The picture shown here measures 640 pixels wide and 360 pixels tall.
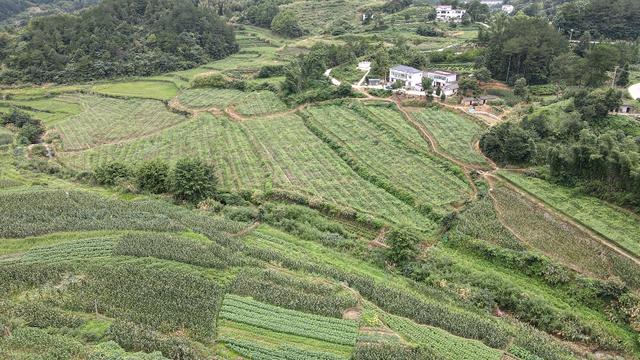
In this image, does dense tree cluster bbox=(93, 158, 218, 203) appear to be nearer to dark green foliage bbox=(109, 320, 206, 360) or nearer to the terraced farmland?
dark green foliage bbox=(109, 320, 206, 360)

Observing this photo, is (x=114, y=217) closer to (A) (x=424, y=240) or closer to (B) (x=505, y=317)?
(A) (x=424, y=240)

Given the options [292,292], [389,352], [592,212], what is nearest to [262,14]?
[592,212]

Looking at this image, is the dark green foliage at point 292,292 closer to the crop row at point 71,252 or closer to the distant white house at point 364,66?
the crop row at point 71,252

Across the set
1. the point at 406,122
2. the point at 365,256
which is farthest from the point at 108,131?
the point at 365,256

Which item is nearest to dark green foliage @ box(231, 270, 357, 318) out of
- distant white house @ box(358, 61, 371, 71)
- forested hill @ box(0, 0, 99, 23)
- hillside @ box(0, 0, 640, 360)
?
hillside @ box(0, 0, 640, 360)

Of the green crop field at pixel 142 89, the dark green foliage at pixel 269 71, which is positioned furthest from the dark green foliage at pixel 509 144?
the green crop field at pixel 142 89

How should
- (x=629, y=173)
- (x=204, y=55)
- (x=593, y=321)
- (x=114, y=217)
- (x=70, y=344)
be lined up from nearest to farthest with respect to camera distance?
(x=70, y=344)
(x=593, y=321)
(x=629, y=173)
(x=114, y=217)
(x=204, y=55)
